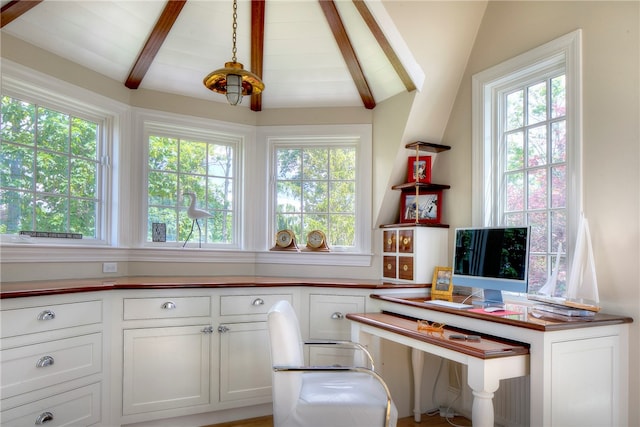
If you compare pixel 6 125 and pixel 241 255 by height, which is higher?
pixel 6 125

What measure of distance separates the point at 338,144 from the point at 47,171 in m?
2.11

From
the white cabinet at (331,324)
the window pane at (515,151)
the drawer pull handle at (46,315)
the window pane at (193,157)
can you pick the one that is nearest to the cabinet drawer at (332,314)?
the white cabinet at (331,324)

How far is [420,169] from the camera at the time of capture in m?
3.23

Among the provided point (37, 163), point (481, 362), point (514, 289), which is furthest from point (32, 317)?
point (514, 289)

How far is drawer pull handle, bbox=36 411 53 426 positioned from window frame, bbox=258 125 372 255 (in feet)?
6.09

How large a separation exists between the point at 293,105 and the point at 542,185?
198cm

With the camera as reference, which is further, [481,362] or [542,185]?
[542,185]

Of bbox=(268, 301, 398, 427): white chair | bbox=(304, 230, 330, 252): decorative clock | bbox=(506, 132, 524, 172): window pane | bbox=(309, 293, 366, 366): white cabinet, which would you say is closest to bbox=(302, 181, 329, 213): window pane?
bbox=(304, 230, 330, 252): decorative clock

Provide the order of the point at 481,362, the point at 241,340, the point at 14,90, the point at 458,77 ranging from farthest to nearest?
1. the point at 458,77
2. the point at 241,340
3. the point at 14,90
4. the point at 481,362

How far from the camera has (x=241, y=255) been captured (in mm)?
3613

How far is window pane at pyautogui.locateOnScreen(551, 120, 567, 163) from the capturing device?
2.59 m

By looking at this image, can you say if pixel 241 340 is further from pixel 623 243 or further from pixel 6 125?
pixel 623 243

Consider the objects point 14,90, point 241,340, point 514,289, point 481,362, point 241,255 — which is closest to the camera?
point 481,362

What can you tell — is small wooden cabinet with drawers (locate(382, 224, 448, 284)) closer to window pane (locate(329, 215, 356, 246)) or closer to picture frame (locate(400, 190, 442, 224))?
picture frame (locate(400, 190, 442, 224))
